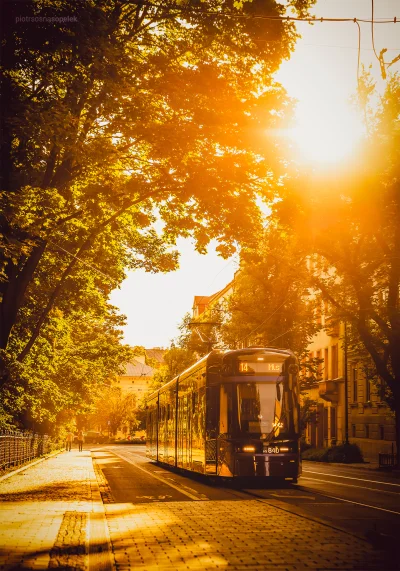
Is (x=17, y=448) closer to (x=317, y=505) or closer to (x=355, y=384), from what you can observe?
(x=317, y=505)

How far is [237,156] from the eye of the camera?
56.1ft

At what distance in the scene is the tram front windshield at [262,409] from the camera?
19750mm

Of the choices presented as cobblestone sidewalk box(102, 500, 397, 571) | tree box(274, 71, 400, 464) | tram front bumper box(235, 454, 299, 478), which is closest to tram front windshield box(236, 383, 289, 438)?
tram front bumper box(235, 454, 299, 478)

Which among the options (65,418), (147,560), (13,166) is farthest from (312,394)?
(147,560)

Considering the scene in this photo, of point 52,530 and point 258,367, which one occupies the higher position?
point 258,367

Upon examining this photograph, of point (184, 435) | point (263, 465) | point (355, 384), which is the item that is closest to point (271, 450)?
point (263, 465)

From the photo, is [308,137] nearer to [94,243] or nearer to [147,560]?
[94,243]

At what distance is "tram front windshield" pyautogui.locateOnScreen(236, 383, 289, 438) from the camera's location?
19750mm

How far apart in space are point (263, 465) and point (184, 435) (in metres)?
6.50

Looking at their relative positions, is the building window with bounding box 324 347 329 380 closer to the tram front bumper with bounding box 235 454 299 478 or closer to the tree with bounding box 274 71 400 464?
the tree with bounding box 274 71 400 464

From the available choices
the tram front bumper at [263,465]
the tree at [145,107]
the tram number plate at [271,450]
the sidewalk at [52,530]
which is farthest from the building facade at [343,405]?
the sidewalk at [52,530]

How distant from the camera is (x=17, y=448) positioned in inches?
1249

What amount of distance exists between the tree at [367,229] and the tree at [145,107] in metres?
7.18

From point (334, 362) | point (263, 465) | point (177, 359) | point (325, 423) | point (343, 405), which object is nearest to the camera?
point (263, 465)
